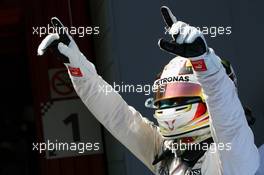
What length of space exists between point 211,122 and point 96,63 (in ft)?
7.20

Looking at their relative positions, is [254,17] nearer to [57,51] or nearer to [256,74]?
[256,74]

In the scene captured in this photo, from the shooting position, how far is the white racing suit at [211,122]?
1748 millimetres

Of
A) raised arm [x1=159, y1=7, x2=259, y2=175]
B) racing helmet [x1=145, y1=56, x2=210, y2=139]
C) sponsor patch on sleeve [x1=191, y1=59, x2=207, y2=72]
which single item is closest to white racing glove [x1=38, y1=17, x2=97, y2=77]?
racing helmet [x1=145, y1=56, x2=210, y2=139]

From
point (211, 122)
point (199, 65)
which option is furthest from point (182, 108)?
point (199, 65)

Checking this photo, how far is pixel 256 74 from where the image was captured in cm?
310

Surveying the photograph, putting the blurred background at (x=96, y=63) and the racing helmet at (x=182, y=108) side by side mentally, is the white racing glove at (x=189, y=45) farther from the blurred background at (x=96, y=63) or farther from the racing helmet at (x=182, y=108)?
the blurred background at (x=96, y=63)

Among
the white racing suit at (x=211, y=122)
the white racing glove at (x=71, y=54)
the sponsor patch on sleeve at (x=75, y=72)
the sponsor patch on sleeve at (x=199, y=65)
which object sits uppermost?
the white racing glove at (x=71, y=54)

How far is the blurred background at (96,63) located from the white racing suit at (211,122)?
84 centimetres

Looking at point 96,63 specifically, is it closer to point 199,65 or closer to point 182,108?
point 182,108

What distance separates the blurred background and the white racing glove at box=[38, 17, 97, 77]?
0.97 m

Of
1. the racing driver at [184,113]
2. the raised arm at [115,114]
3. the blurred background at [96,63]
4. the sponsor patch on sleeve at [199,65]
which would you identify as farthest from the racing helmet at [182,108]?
the blurred background at [96,63]

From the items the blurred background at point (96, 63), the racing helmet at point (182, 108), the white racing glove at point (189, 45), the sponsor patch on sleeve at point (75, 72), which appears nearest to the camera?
the white racing glove at point (189, 45)

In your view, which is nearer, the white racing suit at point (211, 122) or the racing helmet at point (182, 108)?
the white racing suit at point (211, 122)

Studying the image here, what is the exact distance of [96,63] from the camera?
13.0ft
